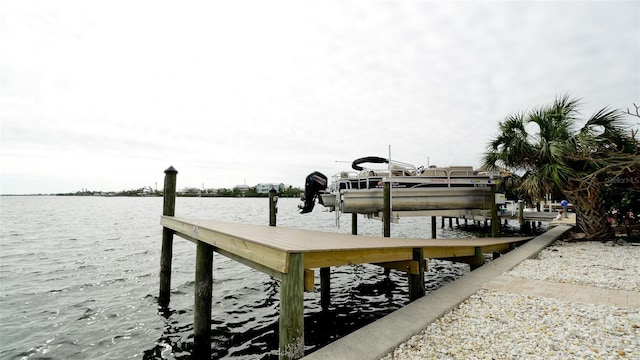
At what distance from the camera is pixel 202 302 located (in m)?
5.43

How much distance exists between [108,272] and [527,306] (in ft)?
40.7

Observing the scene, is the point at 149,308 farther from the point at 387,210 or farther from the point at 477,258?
the point at 477,258

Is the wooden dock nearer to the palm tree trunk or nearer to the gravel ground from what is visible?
the gravel ground

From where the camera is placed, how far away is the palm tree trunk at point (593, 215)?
34.1 feet

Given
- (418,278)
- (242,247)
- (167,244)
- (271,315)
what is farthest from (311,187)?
(242,247)

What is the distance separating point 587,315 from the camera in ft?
12.6

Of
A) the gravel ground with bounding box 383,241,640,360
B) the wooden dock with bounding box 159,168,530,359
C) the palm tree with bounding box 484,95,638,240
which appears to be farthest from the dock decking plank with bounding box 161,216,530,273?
the palm tree with bounding box 484,95,638,240

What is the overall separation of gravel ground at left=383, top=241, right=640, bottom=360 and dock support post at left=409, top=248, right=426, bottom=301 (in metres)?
0.81

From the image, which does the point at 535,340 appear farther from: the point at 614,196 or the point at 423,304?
the point at 614,196

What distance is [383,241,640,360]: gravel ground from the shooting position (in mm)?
2961

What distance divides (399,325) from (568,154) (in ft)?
31.9

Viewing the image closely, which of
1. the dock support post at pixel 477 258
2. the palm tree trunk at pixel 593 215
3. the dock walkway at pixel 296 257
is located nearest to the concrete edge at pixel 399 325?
the dock walkway at pixel 296 257

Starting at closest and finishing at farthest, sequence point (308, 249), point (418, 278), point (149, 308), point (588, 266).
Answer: point (308, 249) < point (418, 278) < point (588, 266) < point (149, 308)

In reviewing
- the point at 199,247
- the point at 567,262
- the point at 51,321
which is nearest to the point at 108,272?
the point at 51,321
